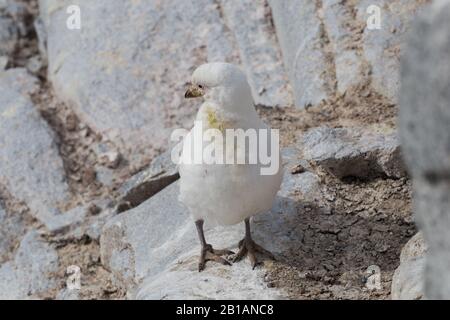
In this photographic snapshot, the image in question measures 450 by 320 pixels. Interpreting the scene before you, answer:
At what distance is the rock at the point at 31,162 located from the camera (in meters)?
8.47

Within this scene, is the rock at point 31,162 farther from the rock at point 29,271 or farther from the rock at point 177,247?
the rock at point 177,247

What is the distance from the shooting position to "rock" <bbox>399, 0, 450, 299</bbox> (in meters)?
3.33

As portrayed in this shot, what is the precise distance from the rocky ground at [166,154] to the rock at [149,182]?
0.6 inches

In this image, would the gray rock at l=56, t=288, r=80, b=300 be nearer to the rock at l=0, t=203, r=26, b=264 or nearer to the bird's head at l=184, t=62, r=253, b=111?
the rock at l=0, t=203, r=26, b=264

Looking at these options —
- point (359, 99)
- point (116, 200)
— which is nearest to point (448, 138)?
point (359, 99)

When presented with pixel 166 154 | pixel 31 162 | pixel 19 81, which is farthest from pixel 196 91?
→ pixel 19 81

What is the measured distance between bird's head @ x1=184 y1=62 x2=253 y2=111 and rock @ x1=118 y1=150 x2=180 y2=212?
2174 millimetres

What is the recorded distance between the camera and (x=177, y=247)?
21.9 feet

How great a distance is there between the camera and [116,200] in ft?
27.3

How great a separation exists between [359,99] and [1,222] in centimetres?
353

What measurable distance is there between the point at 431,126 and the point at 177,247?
11.8ft

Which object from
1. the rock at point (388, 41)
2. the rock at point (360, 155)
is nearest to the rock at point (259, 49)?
the rock at point (388, 41)

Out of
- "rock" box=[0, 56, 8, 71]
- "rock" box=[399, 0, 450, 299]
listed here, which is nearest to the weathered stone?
"rock" box=[0, 56, 8, 71]

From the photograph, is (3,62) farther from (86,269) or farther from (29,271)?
(86,269)
